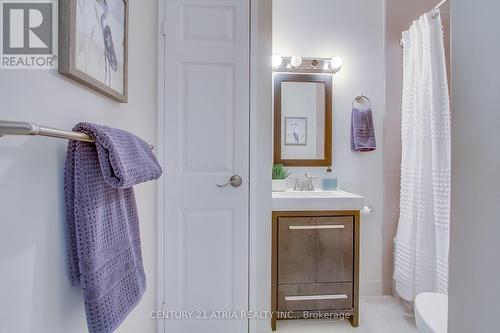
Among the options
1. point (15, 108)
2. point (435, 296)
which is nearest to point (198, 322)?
point (435, 296)

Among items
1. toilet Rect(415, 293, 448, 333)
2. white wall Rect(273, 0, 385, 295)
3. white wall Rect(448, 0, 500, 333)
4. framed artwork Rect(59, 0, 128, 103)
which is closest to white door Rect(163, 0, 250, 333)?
framed artwork Rect(59, 0, 128, 103)

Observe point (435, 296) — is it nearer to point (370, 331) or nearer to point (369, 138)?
point (370, 331)

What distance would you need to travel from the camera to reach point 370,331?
1790mm

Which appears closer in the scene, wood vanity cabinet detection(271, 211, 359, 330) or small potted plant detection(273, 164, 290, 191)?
wood vanity cabinet detection(271, 211, 359, 330)

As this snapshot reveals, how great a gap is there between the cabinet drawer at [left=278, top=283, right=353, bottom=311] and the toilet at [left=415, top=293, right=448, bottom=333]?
716 millimetres

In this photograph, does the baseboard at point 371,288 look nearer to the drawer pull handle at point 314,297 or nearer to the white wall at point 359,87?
the white wall at point 359,87

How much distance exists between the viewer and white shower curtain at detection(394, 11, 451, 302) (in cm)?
171

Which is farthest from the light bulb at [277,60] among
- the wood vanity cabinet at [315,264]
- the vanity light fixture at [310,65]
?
the wood vanity cabinet at [315,264]

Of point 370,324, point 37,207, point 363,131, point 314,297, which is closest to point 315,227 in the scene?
point 314,297

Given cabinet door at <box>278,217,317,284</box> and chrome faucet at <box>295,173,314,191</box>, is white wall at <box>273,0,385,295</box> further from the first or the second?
cabinet door at <box>278,217,317,284</box>

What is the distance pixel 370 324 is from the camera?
1.87 metres

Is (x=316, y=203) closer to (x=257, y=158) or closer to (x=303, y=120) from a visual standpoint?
(x=257, y=158)

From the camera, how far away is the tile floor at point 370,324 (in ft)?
5.93

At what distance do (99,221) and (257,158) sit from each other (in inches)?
42.8
